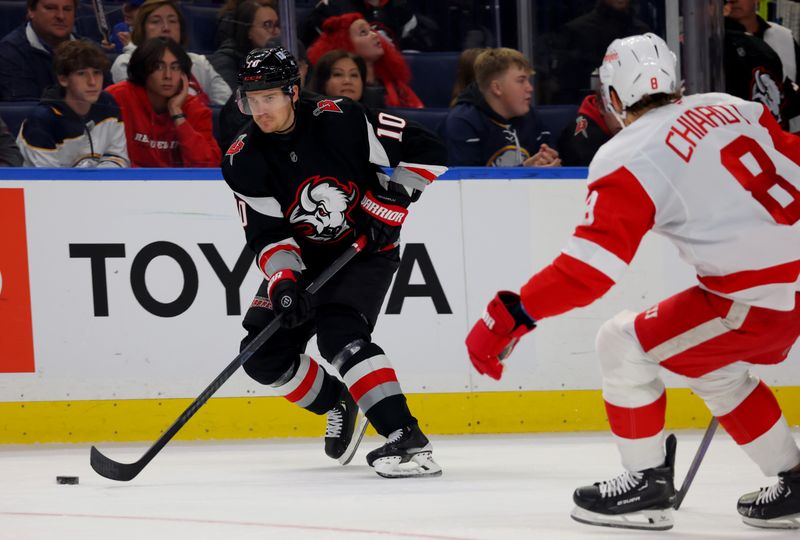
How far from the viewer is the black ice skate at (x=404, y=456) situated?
11.3ft

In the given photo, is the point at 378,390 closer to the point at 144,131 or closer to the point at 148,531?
the point at 148,531

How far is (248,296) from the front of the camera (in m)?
4.45

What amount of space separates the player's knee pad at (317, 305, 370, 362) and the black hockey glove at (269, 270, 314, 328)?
0.07m

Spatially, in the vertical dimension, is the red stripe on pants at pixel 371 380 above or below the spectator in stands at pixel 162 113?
below

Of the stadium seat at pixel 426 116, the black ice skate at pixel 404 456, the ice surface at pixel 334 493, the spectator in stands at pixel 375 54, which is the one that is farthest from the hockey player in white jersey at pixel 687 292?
the spectator in stands at pixel 375 54

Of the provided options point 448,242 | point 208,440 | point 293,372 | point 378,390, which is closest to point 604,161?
point 378,390

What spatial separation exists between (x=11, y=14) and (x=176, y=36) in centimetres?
62

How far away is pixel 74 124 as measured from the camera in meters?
4.56

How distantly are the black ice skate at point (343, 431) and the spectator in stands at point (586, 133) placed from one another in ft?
4.79

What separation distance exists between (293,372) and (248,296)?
2.67 feet

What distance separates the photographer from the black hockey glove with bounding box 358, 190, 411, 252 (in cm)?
358

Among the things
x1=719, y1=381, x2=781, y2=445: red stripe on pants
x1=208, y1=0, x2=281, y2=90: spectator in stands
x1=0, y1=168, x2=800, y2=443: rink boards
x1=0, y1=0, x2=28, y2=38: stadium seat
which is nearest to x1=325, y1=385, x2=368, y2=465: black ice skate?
x1=0, y1=168, x2=800, y2=443: rink boards

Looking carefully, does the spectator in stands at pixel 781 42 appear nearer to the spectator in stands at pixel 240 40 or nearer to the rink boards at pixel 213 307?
the rink boards at pixel 213 307

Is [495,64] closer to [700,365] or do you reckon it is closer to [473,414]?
[473,414]
